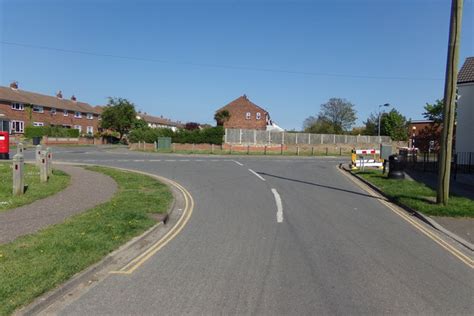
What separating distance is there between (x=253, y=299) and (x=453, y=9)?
1005 centimetres

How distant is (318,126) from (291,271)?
78.7 meters

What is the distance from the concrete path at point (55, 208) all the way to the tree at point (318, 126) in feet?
216

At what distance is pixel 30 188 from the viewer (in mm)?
13219

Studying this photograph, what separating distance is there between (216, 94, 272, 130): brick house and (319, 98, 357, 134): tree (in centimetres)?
2035

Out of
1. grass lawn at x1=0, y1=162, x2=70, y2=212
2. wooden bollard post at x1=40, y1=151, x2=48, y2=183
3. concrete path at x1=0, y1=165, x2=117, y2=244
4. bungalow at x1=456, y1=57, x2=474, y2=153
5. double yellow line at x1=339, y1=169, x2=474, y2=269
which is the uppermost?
bungalow at x1=456, y1=57, x2=474, y2=153

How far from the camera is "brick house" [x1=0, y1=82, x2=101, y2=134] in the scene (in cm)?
5678

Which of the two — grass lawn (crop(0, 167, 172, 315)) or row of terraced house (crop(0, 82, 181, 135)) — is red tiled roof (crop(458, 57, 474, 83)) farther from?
row of terraced house (crop(0, 82, 181, 135))

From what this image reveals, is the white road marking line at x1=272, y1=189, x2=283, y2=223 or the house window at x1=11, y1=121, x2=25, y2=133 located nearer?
the white road marking line at x1=272, y1=189, x2=283, y2=223

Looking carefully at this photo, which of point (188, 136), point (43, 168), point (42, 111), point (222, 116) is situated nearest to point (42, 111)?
point (42, 111)

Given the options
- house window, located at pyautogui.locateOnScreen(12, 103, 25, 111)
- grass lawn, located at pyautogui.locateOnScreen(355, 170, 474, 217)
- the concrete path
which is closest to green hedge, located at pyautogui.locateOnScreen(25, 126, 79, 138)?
house window, located at pyautogui.locateOnScreen(12, 103, 25, 111)

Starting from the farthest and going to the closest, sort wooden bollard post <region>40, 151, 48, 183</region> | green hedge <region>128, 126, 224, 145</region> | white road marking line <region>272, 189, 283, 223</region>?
green hedge <region>128, 126, 224, 145</region>, wooden bollard post <region>40, 151, 48, 183</region>, white road marking line <region>272, 189, 283, 223</region>

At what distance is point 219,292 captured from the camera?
5473 millimetres

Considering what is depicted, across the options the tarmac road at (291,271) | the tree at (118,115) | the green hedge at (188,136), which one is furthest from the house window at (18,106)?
the tarmac road at (291,271)

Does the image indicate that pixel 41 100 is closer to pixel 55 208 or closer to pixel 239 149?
pixel 239 149
